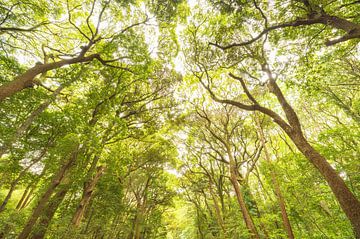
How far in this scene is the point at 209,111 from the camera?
38.9 ft

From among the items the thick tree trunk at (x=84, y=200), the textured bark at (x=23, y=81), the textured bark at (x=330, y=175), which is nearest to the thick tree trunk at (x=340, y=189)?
the textured bark at (x=330, y=175)

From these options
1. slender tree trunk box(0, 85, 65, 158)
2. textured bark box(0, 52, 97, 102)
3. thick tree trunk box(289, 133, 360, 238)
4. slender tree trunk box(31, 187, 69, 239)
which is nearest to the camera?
thick tree trunk box(289, 133, 360, 238)

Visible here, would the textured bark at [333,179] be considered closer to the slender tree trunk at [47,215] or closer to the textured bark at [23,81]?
the textured bark at [23,81]

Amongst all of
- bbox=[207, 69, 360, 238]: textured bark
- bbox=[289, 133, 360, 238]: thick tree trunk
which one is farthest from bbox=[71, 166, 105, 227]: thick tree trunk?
bbox=[289, 133, 360, 238]: thick tree trunk

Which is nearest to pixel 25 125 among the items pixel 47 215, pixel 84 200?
pixel 84 200

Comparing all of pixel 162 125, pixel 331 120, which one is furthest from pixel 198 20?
pixel 331 120

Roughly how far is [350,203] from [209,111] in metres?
8.45

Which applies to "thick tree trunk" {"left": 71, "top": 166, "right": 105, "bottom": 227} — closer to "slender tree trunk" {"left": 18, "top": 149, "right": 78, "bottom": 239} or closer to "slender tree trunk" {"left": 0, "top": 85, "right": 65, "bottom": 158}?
"slender tree trunk" {"left": 18, "top": 149, "right": 78, "bottom": 239}

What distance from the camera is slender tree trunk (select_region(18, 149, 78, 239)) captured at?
6.22 meters

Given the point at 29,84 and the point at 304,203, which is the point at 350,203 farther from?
the point at 29,84

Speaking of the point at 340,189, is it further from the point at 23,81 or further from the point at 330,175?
the point at 23,81

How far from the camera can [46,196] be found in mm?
6527

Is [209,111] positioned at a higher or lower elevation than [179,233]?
higher

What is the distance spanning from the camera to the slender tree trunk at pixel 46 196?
6.22m
